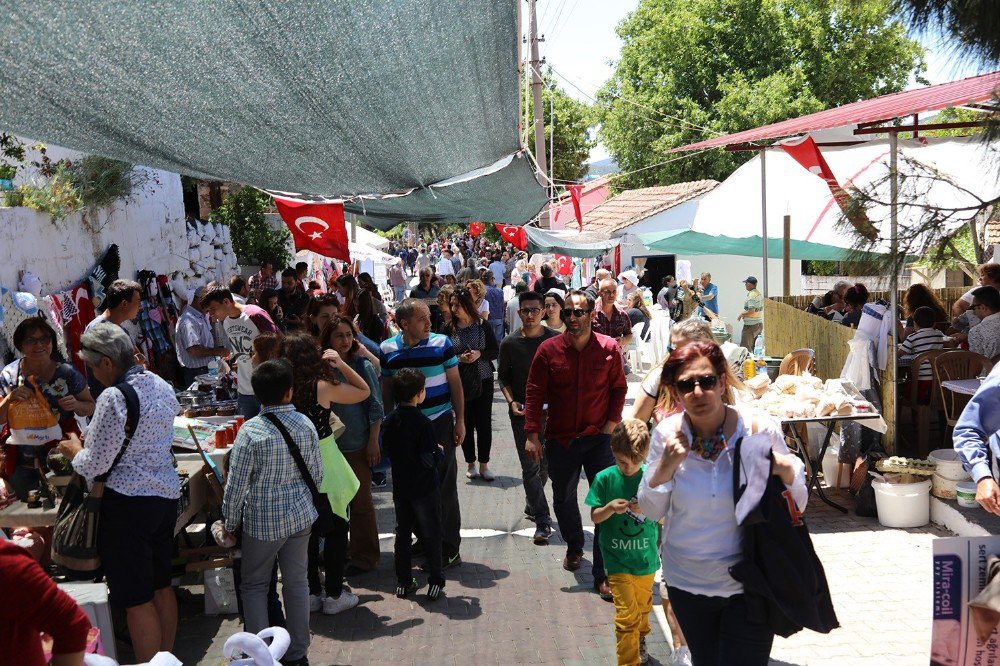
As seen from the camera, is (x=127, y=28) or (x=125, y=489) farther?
(x=125, y=489)

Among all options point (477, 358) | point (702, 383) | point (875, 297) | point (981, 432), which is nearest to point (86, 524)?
point (702, 383)

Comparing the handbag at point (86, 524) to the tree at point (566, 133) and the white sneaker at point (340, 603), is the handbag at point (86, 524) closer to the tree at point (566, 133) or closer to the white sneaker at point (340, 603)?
the white sneaker at point (340, 603)

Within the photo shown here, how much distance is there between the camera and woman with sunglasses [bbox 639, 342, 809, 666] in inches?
138

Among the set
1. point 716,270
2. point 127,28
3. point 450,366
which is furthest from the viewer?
point 716,270

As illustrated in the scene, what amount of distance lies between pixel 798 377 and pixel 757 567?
5488mm

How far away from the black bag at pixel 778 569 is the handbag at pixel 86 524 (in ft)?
9.26

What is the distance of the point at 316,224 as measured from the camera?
9.02 m

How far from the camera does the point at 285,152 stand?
4.66 meters

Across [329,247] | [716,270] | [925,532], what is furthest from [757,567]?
[716,270]

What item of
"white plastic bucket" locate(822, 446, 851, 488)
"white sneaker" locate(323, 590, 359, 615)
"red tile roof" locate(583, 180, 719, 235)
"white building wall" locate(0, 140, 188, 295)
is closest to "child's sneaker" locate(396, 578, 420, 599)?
"white sneaker" locate(323, 590, 359, 615)

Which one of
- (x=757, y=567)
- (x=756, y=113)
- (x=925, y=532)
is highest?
(x=756, y=113)

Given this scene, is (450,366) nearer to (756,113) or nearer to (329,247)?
(329,247)

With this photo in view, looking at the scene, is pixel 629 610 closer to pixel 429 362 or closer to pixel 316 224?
pixel 429 362

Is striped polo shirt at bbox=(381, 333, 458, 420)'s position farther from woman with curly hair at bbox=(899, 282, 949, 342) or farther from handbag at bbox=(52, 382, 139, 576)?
woman with curly hair at bbox=(899, 282, 949, 342)
